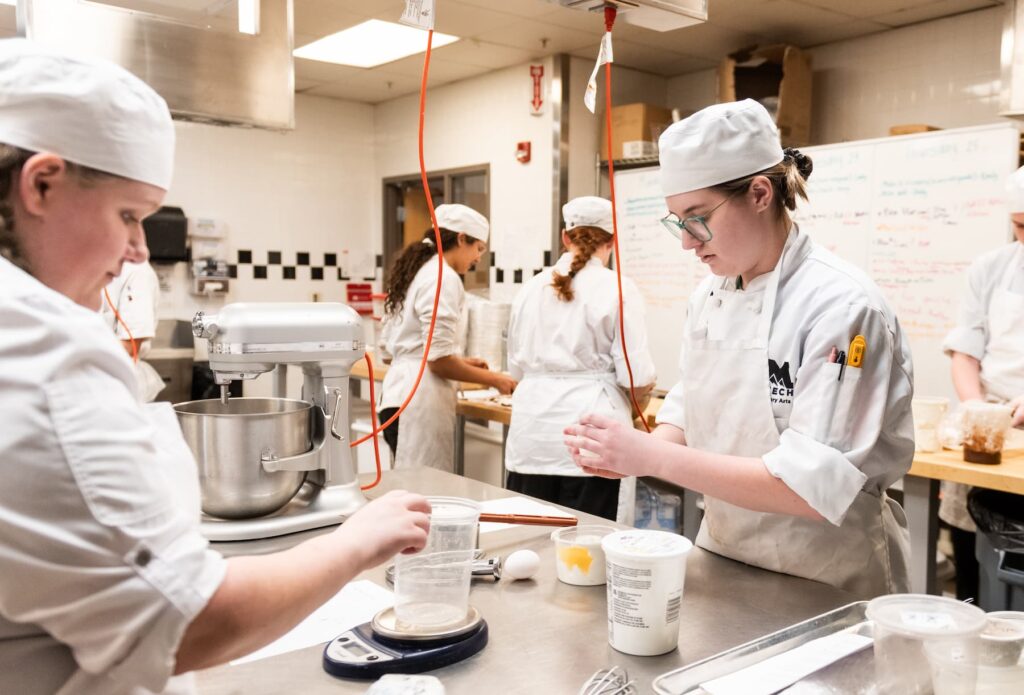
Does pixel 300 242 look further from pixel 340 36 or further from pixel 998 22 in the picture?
pixel 998 22

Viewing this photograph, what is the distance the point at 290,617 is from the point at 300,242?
6373 mm

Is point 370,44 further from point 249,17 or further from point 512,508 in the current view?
point 512,508

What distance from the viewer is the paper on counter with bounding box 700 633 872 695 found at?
3.34 ft

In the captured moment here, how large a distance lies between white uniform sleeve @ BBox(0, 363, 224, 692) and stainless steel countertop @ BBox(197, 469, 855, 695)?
1.36 ft

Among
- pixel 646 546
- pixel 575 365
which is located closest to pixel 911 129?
pixel 575 365

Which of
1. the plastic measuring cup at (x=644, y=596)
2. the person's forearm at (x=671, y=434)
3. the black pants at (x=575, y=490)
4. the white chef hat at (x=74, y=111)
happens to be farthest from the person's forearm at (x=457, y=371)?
the white chef hat at (x=74, y=111)

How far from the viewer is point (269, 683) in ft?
3.61

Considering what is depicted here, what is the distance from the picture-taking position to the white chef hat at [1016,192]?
2.71 m

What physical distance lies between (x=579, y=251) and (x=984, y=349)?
62.4 inches

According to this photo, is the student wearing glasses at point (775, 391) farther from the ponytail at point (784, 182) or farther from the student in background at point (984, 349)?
the student in background at point (984, 349)

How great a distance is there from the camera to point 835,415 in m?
1.39

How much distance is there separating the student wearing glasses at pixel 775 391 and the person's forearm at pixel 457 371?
203 cm

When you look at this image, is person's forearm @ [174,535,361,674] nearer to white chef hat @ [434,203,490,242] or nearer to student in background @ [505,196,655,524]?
student in background @ [505,196,655,524]

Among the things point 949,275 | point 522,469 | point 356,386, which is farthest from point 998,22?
point 356,386
